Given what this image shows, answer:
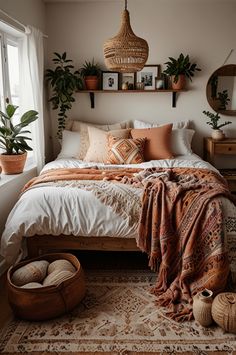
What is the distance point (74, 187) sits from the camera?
2369mm

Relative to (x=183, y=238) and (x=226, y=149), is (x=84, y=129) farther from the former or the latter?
(x=183, y=238)

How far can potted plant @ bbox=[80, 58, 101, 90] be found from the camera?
A: 12.7 feet

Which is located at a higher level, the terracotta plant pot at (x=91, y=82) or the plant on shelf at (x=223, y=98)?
the terracotta plant pot at (x=91, y=82)

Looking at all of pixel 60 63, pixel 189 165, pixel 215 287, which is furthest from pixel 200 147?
pixel 215 287

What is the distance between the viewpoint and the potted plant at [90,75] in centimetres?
387

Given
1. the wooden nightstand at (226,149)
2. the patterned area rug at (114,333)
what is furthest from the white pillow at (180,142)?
the patterned area rug at (114,333)

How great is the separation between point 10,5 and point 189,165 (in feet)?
7.30

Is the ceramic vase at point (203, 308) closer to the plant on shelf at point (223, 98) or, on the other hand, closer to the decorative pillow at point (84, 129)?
the decorative pillow at point (84, 129)

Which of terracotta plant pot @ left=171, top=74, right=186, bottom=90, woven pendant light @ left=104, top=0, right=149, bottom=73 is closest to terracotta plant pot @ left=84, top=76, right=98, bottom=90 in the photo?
terracotta plant pot @ left=171, top=74, right=186, bottom=90

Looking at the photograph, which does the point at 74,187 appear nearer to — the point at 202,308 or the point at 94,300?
the point at 94,300

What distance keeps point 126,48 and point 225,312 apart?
1.89m

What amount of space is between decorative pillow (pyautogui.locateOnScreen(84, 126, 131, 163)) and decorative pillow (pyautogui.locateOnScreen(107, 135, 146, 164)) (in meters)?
0.10

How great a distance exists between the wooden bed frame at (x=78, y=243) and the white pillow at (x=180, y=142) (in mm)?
1667

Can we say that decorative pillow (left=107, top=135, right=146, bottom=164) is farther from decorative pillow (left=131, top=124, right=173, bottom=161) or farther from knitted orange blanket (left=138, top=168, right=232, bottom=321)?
knitted orange blanket (left=138, top=168, right=232, bottom=321)
